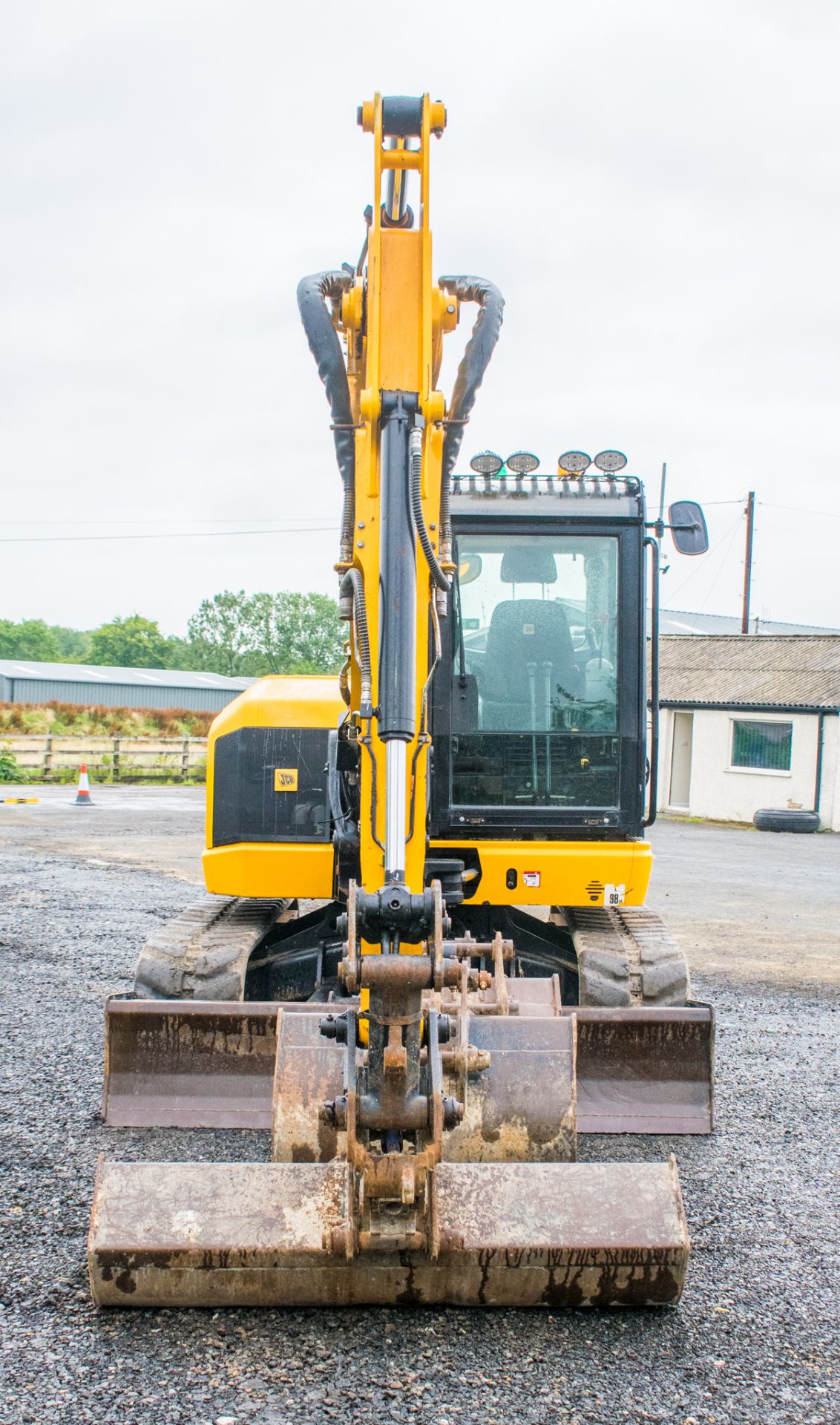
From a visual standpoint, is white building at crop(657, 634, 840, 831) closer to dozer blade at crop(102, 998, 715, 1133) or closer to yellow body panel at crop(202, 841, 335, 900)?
yellow body panel at crop(202, 841, 335, 900)

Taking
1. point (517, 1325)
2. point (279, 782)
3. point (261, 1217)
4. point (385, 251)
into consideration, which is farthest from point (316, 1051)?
point (385, 251)

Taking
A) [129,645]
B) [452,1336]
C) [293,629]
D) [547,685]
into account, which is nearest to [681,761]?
[547,685]

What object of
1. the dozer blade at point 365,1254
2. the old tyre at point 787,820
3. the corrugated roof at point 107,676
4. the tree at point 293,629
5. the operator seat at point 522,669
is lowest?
the old tyre at point 787,820

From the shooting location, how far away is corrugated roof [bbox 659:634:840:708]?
77.5 ft

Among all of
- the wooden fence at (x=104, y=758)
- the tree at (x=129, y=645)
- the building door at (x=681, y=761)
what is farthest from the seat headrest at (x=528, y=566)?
the tree at (x=129, y=645)

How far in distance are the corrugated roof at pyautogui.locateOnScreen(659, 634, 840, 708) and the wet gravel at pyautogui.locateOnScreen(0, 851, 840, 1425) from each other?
1911 centimetres

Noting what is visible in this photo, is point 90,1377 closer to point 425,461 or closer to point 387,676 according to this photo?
point 387,676

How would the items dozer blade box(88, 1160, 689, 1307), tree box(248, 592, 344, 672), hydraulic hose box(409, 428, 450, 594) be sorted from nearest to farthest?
dozer blade box(88, 1160, 689, 1307), hydraulic hose box(409, 428, 450, 594), tree box(248, 592, 344, 672)

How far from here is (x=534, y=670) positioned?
548 centimetres

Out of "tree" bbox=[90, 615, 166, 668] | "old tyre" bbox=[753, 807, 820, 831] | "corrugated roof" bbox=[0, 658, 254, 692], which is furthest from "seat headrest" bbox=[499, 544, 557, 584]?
"tree" bbox=[90, 615, 166, 668]

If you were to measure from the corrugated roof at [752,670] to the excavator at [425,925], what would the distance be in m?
17.8

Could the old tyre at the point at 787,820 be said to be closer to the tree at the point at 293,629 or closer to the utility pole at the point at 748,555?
the utility pole at the point at 748,555

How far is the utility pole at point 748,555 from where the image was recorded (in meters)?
→ 36.3

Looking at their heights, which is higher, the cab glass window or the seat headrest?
the seat headrest
